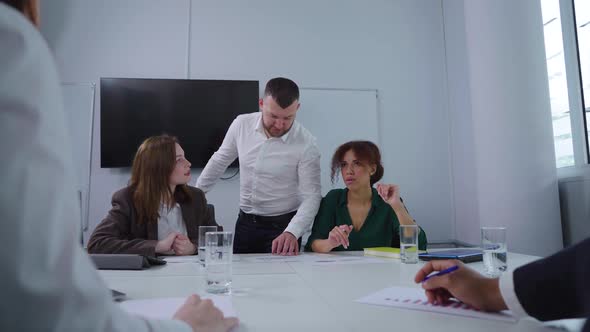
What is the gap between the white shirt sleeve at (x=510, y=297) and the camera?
0.72 metres

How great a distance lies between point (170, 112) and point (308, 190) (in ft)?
5.35

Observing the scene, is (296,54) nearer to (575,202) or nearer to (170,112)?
(170,112)

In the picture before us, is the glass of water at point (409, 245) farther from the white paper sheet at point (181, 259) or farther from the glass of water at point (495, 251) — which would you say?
the white paper sheet at point (181, 259)

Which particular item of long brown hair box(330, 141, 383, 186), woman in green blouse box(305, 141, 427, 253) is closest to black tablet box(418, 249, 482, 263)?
woman in green blouse box(305, 141, 427, 253)

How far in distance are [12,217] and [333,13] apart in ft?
12.3

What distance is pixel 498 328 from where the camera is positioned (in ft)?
2.23

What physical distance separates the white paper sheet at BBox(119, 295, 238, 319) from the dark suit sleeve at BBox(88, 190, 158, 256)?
792mm

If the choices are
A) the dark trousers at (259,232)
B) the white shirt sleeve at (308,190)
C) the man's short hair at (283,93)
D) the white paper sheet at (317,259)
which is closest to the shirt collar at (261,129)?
the white shirt sleeve at (308,190)

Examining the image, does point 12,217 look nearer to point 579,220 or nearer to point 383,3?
point 579,220

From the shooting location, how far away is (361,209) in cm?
217

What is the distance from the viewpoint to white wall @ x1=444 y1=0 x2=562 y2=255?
2588 mm

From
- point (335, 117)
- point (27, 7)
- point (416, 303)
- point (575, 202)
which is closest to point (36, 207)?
point (27, 7)

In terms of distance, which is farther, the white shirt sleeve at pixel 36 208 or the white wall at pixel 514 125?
the white wall at pixel 514 125

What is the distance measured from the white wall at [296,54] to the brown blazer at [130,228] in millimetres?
1399
